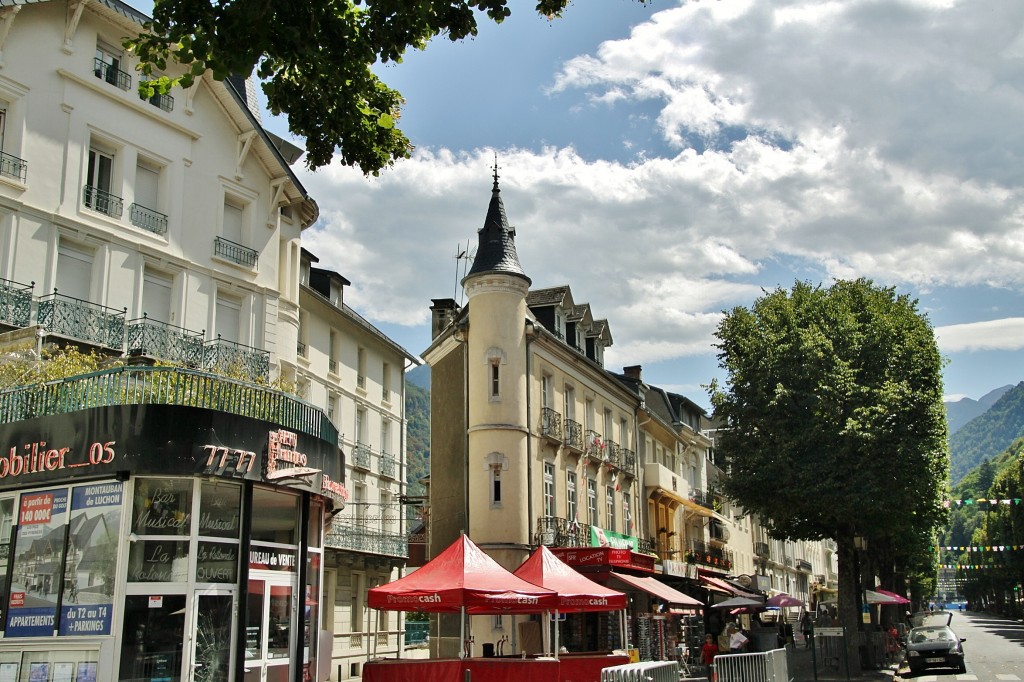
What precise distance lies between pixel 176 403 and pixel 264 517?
223cm

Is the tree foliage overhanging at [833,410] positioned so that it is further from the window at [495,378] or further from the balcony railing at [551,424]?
the window at [495,378]

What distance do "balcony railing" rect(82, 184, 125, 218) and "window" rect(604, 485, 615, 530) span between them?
68.4 feet

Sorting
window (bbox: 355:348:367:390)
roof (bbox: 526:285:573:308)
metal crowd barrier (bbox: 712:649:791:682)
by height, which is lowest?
metal crowd barrier (bbox: 712:649:791:682)

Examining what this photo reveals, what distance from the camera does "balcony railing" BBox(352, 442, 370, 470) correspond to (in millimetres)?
35969

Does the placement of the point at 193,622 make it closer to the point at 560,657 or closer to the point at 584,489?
the point at 560,657

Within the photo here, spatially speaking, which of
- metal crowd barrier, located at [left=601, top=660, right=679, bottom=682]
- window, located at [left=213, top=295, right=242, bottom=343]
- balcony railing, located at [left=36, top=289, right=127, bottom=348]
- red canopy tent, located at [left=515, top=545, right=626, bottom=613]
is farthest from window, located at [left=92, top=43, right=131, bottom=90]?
metal crowd barrier, located at [left=601, top=660, right=679, bottom=682]

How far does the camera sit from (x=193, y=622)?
12.4 m

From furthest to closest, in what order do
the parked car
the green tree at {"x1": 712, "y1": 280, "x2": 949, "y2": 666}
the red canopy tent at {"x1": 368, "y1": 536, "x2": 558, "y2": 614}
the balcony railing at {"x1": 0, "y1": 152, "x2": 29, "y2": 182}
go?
the green tree at {"x1": 712, "y1": 280, "x2": 949, "y2": 666}, the parked car, the balcony railing at {"x1": 0, "y1": 152, "x2": 29, "y2": 182}, the red canopy tent at {"x1": 368, "y1": 536, "x2": 558, "y2": 614}

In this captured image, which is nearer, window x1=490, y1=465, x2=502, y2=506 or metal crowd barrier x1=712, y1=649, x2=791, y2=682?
metal crowd barrier x1=712, y1=649, x2=791, y2=682

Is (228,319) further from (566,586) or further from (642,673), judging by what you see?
(642,673)

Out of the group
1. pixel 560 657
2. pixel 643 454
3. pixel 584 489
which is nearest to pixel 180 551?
pixel 560 657

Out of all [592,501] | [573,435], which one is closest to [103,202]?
[573,435]

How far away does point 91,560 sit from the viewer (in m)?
12.4

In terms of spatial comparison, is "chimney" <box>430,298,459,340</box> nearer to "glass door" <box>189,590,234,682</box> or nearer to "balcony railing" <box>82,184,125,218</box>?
"balcony railing" <box>82,184,125,218</box>
